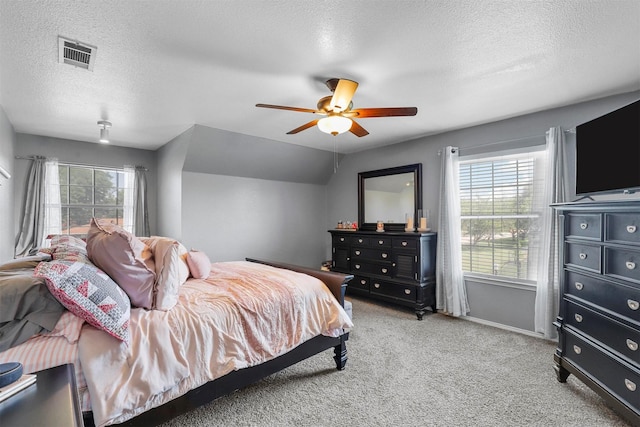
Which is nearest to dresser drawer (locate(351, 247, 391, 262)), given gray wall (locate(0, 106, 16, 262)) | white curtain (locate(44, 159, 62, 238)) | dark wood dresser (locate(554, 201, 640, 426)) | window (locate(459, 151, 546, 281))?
window (locate(459, 151, 546, 281))

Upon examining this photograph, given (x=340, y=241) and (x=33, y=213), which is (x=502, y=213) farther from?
(x=33, y=213)

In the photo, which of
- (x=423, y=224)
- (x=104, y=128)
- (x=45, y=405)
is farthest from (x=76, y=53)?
(x=423, y=224)

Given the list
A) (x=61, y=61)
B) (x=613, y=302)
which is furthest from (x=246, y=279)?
(x=613, y=302)

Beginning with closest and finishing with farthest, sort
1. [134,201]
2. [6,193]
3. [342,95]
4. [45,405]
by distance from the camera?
[45,405] → [342,95] → [6,193] → [134,201]

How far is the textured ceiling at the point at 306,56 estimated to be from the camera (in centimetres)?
165

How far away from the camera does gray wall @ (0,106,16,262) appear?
9.97 ft

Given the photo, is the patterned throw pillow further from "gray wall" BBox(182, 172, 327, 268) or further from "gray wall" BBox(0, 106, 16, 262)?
"gray wall" BBox(182, 172, 327, 268)

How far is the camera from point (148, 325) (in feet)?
5.37

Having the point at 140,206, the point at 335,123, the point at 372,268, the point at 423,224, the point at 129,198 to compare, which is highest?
the point at 335,123

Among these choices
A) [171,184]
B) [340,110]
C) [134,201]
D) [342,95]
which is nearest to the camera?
[342,95]

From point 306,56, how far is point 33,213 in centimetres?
426

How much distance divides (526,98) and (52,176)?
19.1 ft

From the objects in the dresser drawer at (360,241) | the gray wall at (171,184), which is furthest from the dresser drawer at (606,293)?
the gray wall at (171,184)

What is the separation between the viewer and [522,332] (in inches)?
131
